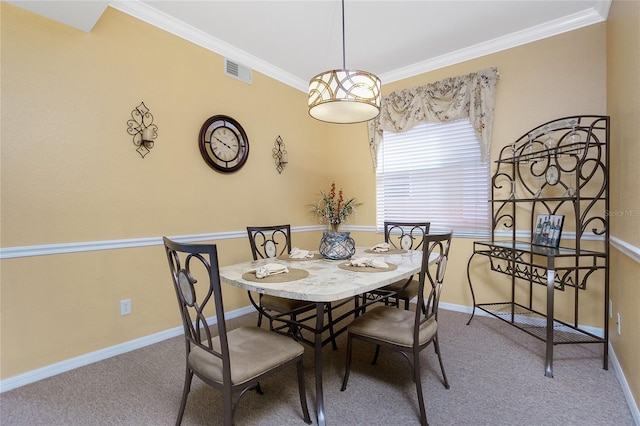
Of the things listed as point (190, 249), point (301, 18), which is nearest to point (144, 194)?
point (190, 249)

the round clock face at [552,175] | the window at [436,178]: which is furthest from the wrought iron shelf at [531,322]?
the round clock face at [552,175]

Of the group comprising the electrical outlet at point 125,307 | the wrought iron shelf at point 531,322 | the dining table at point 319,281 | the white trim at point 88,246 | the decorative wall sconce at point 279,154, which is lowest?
the wrought iron shelf at point 531,322

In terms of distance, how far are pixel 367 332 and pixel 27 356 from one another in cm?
221

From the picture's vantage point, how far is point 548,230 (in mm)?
2604

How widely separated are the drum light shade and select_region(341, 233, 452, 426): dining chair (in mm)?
995

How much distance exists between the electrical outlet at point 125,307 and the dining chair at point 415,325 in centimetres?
179

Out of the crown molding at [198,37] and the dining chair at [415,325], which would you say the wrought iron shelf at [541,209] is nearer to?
the dining chair at [415,325]

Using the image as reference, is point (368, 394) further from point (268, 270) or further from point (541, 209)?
point (541, 209)

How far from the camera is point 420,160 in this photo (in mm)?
3545

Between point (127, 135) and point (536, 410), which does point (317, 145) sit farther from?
point (536, 410)

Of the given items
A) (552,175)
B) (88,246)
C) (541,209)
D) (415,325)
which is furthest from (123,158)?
(541,209)

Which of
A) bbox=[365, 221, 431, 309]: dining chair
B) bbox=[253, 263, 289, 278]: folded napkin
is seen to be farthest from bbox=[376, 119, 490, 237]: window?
bbox=[253, 263, 289, 278]: folded napkin

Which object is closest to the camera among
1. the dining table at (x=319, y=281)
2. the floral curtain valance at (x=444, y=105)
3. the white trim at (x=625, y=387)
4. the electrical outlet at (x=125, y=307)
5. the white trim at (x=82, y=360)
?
the dining table at (x=319, y=281)

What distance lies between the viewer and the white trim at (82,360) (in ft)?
6.26
